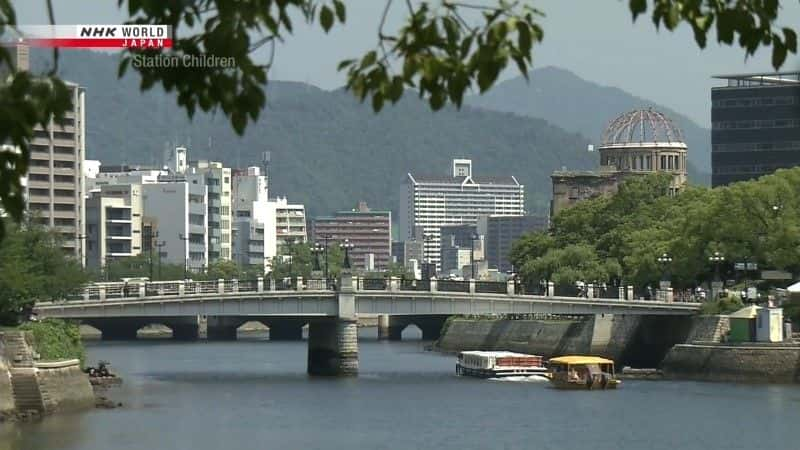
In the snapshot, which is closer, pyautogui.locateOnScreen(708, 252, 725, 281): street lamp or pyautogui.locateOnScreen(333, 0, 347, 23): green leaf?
pyautogui.locateOnScreen(333, 0, 347, 23): green leaf

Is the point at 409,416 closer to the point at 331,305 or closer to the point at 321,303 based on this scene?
the point at 331,305

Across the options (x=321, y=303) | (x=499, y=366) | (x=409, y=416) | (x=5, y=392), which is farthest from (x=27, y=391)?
(x=499, y=366)

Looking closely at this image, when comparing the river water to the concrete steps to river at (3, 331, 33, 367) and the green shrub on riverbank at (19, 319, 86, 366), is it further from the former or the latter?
the concrete steps to river at (3, 331, 33, 367)

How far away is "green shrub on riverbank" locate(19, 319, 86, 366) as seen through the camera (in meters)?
96.7

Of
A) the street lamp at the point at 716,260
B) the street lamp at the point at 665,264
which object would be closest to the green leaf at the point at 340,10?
the street lamp at the point at 716,260

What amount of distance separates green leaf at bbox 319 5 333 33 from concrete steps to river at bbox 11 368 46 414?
6977 cm

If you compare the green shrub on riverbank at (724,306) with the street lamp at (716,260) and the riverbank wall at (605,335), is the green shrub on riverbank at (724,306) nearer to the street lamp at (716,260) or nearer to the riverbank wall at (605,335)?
the riverbank wall at (605,335)

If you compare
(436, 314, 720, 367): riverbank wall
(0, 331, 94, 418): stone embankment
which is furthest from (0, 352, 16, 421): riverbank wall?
(436, 314, 720, 367): riverbank wall

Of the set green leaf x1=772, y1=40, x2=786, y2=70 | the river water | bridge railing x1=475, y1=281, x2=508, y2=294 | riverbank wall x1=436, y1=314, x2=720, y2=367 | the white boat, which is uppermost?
green leaf x1=772, y1=40, x2=786, y2=70

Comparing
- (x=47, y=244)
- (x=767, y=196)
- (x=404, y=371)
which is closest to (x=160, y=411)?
(x=47, y=244)

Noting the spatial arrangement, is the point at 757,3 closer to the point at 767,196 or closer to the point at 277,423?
the point at 277,423

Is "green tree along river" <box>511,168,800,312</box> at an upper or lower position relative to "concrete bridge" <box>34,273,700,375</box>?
→ upper

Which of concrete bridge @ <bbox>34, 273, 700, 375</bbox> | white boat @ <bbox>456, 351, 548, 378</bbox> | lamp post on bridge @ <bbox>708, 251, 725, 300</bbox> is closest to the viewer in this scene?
concrete bridge @ <bbox>34, 273, 700, 375</bbox>

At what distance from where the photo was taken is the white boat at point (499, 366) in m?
122
